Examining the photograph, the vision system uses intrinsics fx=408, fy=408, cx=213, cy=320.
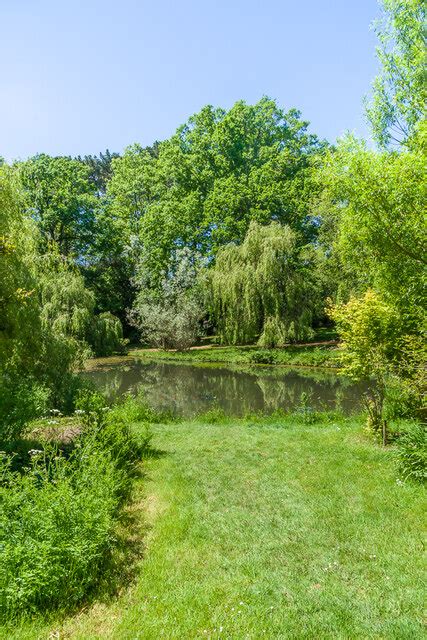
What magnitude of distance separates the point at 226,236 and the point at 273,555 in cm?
2681

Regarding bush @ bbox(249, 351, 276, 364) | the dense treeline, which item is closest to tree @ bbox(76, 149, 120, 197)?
the dense treeline

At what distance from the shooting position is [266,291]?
78.2ft

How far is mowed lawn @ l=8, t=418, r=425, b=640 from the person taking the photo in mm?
3215

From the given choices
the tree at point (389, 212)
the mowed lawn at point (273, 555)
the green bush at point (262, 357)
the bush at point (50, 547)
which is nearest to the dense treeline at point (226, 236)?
the tree at point (389, 212)

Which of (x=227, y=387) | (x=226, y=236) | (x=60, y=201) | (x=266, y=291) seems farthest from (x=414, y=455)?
(x=60, y=201)

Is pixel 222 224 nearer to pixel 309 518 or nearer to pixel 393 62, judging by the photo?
pixel 393 62

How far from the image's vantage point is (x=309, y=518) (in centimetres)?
496

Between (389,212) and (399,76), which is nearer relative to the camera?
(389,212)

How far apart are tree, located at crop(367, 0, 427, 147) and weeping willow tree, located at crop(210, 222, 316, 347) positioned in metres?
14.0

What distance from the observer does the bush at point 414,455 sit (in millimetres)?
5860

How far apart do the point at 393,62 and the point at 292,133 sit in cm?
2282

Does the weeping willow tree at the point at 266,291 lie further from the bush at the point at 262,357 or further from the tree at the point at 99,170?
the tree at the point at 99,170

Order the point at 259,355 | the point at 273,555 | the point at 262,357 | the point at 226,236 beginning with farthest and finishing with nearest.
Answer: the point at 226,236 → the point at 259,355 → the point at 262,357 → the point at 273,555

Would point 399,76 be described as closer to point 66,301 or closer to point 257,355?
point 257,355
